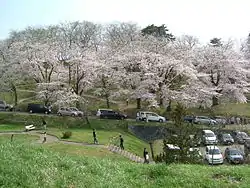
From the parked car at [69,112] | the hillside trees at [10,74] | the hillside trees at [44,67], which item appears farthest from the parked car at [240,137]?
the hillside trees at [10,74]

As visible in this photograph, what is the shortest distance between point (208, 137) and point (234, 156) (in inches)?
354

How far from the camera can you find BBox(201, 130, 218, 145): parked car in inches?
1787

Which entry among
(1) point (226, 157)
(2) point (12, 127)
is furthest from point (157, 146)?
(2) point (12, 127)

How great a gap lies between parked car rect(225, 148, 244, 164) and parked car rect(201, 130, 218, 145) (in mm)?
5138

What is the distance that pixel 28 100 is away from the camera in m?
73.4

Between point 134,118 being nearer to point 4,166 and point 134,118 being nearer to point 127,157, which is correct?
point 127,157

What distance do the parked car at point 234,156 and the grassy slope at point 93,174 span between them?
24.3 metres

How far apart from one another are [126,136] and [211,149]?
1337cm

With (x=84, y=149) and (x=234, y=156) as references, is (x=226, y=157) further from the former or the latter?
(x=84, y=149)

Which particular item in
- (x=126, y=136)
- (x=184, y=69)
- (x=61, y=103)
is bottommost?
(x=126, y=136)

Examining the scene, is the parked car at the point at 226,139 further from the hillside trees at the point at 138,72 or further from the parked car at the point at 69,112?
the parked car at the point at 69,112

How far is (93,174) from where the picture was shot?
11.9m

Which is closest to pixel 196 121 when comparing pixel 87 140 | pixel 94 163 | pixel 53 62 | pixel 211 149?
pixel 211 149

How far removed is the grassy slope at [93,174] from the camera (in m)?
10.3
